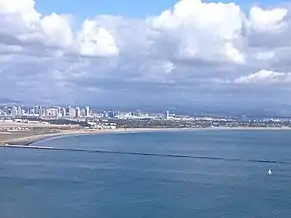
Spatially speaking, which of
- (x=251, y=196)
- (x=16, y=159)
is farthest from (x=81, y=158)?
(x=251, y=196)

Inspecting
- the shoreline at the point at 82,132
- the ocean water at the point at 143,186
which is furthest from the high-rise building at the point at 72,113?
the ocean water at the point at 143,186

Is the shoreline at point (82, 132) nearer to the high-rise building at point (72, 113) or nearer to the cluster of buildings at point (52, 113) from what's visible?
the high-rise building at point (72, 113)

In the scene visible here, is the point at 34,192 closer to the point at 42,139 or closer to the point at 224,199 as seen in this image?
the point at 224,199

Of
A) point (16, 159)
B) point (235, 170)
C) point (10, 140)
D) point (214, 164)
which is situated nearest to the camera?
point (235, 170)

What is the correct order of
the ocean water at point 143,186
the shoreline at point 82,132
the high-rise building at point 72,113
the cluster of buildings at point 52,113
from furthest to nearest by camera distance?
the cluster of buildings at point 52,113 → the high-rise building at point 72,113 → the shoreline at point 82,132 → the ocean water at point 143,186

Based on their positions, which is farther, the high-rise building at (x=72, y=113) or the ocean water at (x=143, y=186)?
the high-rise building at (x=72, y=113)

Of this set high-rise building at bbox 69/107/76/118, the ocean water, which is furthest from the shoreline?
high-rise building at bbox 69/107/76/118

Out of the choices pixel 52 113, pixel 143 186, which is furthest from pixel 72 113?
pixel 143 186

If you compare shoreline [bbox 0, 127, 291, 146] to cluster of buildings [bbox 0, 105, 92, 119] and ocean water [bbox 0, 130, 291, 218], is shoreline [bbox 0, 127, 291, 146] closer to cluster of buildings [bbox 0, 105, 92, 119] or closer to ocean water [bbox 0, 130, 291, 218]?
ocean water [bbox 0, 130, 291, 218]

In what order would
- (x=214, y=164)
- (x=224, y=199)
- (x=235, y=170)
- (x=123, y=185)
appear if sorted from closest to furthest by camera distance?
(x=224, y=199)
(x=123, y=185)
(x=235, y=170)
(x=214, y=164)
